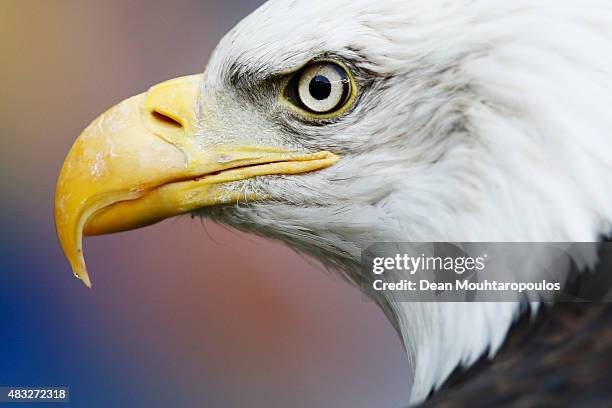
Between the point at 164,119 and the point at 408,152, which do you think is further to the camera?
the point at 164,119

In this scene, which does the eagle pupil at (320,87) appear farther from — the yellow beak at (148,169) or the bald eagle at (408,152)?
the yellow beak at (148,169)

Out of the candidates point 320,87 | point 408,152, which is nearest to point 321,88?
point 320,87

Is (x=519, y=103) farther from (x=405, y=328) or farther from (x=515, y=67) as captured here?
(x=405, y=328)

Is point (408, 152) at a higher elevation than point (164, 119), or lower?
lower

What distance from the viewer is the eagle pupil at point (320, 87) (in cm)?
171

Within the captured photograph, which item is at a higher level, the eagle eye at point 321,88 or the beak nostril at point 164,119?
the beak nostril at point 164,119

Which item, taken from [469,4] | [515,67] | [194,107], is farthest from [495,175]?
[194,107]

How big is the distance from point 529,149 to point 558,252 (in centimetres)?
18

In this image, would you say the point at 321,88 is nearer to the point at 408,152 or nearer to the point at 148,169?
the point at 408,152

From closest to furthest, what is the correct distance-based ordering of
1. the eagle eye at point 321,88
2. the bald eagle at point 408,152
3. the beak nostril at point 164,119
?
1. the bald eagle at point 408,152
2. the eagle eye at point 321,88
3. the beak nostril at point 164,119

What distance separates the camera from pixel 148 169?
175 centimetres

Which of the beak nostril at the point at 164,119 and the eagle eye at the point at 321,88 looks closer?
the eagle eye at the point at 321,88

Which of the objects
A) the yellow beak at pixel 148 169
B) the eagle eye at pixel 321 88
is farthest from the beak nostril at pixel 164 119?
the eagle eye at pixel 321 88

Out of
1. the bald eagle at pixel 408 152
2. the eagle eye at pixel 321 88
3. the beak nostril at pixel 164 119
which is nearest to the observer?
the bald eagle at pixel 408 152
